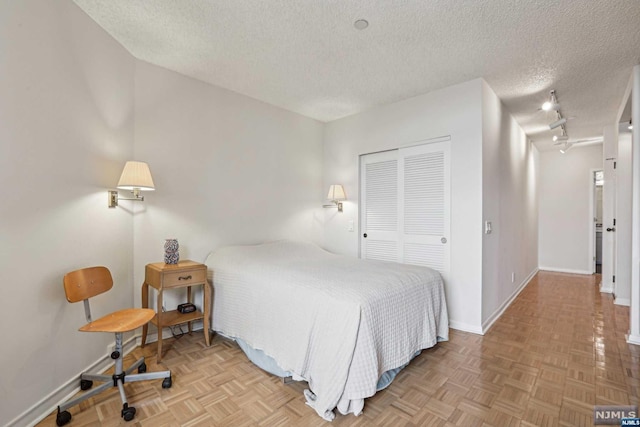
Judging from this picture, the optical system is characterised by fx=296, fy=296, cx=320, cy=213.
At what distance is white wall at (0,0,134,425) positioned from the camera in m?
1.62

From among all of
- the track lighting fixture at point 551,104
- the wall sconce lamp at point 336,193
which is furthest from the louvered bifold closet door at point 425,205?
the track lighting fixture at point 551,104

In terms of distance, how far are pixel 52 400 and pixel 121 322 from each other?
22.5 inches

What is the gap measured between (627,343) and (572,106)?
9.22ft

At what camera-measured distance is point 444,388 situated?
2.10 m

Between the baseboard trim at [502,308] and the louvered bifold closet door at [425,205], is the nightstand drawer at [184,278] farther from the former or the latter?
the baseboard trim at [502,308]

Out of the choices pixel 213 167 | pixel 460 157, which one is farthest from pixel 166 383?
pixel 460 157

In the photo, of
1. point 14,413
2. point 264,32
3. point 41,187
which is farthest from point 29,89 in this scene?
point 14,413

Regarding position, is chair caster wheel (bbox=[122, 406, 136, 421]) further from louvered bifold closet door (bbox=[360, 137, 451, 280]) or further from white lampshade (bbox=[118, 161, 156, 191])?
louvered bifold closet door (bbox=[360, 137, 451, 280])

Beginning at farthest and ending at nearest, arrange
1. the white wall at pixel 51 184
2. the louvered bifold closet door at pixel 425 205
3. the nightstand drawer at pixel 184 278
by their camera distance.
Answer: the louvered bifold closet door at pixel 425 205, the nightstand drawer at pixel 184 278, the white wall at pixel 51 184

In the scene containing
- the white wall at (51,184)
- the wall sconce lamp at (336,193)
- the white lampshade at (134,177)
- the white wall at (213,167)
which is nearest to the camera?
the white wall at (51,184)

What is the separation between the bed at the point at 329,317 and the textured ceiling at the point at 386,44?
6.25 feet

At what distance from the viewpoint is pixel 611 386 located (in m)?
2.10

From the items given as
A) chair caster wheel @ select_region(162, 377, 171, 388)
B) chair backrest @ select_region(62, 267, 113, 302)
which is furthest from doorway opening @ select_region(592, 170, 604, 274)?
chair backrest @ select_region(62, 267, 113, 302)

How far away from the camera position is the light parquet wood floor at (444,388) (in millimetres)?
1787
